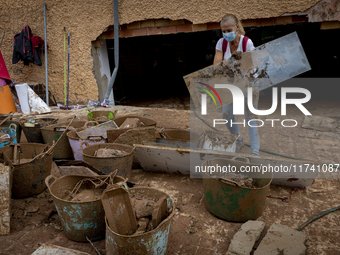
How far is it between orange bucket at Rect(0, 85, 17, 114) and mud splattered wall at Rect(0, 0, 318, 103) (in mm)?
1263

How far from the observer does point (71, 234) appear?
2674 millimetres

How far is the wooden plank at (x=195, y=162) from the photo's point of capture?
3.34 metres

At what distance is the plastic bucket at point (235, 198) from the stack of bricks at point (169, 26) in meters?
4.38

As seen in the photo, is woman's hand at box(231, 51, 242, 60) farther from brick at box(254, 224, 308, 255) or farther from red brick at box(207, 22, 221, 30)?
red brick at box(207, 22, 221, 30)

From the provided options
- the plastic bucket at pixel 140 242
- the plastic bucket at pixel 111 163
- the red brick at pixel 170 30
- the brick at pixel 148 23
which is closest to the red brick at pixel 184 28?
the red brick at pixel 170 30

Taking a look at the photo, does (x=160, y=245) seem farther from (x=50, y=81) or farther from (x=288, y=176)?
(x=50, y=81)

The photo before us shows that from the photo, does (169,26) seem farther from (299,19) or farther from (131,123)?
(131,123)

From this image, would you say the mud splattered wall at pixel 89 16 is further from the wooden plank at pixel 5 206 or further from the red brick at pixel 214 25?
the wooden plank at pixel 5 206

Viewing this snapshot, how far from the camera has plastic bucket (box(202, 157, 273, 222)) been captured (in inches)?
111

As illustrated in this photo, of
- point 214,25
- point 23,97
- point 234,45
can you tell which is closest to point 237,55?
point 234,45

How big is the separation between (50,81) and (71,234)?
678 cm

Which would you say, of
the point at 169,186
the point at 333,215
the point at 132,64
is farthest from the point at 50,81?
the point at 333,215

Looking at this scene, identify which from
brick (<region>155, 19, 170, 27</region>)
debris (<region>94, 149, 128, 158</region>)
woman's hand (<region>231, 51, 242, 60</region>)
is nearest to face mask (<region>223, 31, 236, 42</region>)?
woman's hand (<region>231, 51, 242, 60</region>)

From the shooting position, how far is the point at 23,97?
736 centimetres
